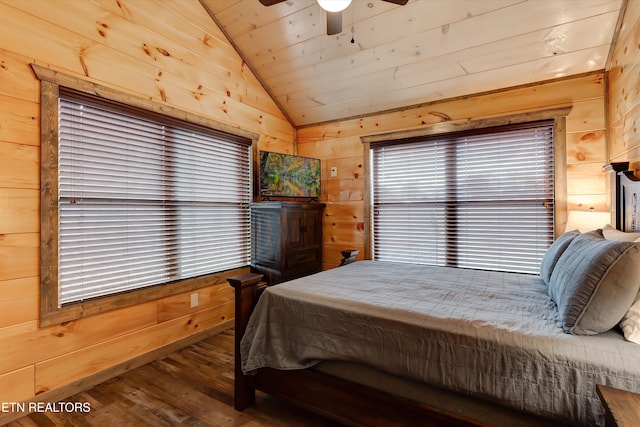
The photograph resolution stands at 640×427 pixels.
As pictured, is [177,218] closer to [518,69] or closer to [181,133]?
[181,133]

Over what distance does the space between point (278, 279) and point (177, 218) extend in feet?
3.80

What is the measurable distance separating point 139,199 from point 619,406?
2.95 m

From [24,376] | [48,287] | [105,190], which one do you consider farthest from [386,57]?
[24,376]

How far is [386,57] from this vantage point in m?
2.96

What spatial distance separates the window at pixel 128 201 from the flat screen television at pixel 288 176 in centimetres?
33

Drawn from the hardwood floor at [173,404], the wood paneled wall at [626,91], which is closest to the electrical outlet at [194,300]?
the hardwood floor at [173,404]

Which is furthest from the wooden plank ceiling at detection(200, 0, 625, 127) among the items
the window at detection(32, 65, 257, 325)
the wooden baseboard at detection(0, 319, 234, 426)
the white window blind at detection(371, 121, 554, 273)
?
the wooden baseboard at detection(0, 319, 234, 426)

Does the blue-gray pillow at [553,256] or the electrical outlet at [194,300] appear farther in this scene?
the electrical outlet at [194,300]

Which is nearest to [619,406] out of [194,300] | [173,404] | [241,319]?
[241,319]

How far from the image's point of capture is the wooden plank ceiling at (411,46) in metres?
2.34

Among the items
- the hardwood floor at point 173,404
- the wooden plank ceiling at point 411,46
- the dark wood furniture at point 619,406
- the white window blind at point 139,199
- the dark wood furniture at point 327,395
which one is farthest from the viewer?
the wooden plank ceiling at point 411,46

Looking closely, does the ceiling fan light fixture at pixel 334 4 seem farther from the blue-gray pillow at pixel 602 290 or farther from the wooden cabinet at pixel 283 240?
the wooden cabinet at pixel 283 240

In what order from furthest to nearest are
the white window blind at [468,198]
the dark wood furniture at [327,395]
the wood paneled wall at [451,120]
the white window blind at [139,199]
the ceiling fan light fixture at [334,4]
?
the white window blind at [468,198]
the wood paneled wall at [451,120]
the white window blind at [139,199]
the ceiling fan light fixture at [334,4]
the dark wood furniture at [327,395]

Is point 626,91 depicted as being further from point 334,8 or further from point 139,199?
point 139,199
